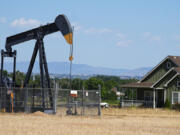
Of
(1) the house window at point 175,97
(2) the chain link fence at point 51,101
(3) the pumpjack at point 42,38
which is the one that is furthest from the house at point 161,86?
(3) the pumpjack at point 42,38

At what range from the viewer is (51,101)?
29406mm

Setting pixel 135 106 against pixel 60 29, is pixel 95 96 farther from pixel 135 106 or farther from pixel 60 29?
pixel 135 106

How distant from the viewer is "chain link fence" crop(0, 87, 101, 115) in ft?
92.6

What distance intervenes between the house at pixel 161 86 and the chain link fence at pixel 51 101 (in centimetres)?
1540

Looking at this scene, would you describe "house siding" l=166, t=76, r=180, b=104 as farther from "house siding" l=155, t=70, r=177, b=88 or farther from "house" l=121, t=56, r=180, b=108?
"house siding" l=155, t=70, r=177, b=88

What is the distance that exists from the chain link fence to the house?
15.4 m

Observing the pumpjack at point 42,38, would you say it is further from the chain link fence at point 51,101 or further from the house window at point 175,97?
the house window at point 175,97

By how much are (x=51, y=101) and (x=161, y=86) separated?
18.2m

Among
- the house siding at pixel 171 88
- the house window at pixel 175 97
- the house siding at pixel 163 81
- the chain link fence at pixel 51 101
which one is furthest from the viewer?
the house siding at pixel 163 81

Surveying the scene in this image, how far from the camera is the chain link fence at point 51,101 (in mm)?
28219

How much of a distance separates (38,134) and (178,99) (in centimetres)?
2852

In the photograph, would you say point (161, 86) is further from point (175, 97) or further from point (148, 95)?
point (148, 95)

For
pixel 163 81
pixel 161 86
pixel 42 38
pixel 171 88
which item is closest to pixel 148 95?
pixel 161 86

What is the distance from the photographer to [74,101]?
1161 inches
